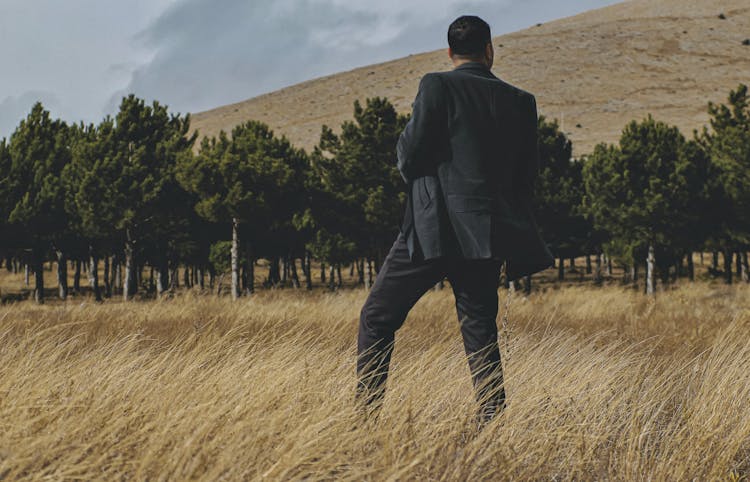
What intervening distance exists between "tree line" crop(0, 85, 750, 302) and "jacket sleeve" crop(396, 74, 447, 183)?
2529cm

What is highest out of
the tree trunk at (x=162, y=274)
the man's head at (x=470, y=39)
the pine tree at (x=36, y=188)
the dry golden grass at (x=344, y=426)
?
the pine tree at (x=36, y=188)

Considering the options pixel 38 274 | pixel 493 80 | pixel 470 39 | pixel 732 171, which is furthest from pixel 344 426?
pixel 38 274

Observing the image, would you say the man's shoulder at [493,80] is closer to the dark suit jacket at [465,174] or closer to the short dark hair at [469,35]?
the dark suit jacket at [465,174]

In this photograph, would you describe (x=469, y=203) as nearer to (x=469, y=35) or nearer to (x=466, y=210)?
(x=466, y=210)

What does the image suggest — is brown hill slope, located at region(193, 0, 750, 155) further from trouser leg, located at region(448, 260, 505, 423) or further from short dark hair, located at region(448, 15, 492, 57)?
trouser leg, located at region(448, 260, 505, 423)

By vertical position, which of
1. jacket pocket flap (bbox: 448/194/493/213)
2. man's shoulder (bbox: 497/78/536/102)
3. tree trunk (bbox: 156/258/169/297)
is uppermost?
man's shoulder (bbox: 497/78/536/102)

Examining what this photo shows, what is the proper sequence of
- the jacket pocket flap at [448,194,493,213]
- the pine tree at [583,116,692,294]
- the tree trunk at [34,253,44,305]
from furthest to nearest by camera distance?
the tree trunk at [34,253,44,305], the pine tree at [583,116,692,294], the jacket pocket flap at [448,194,493,213]

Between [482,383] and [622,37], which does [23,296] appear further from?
[622,37]

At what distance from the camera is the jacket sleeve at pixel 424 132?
2.79 metres

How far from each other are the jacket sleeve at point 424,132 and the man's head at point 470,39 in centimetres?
29

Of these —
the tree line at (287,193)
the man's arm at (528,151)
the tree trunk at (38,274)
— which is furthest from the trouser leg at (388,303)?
the tree trunk at (38,274)

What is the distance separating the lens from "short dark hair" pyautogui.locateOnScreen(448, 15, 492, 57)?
2982mm

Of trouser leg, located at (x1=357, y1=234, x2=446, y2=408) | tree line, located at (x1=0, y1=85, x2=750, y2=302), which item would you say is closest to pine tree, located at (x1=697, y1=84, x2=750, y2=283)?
tree line, located at (x1=0, y1=85, x2=750, y2=302)

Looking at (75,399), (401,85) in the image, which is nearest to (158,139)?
(75,399)
